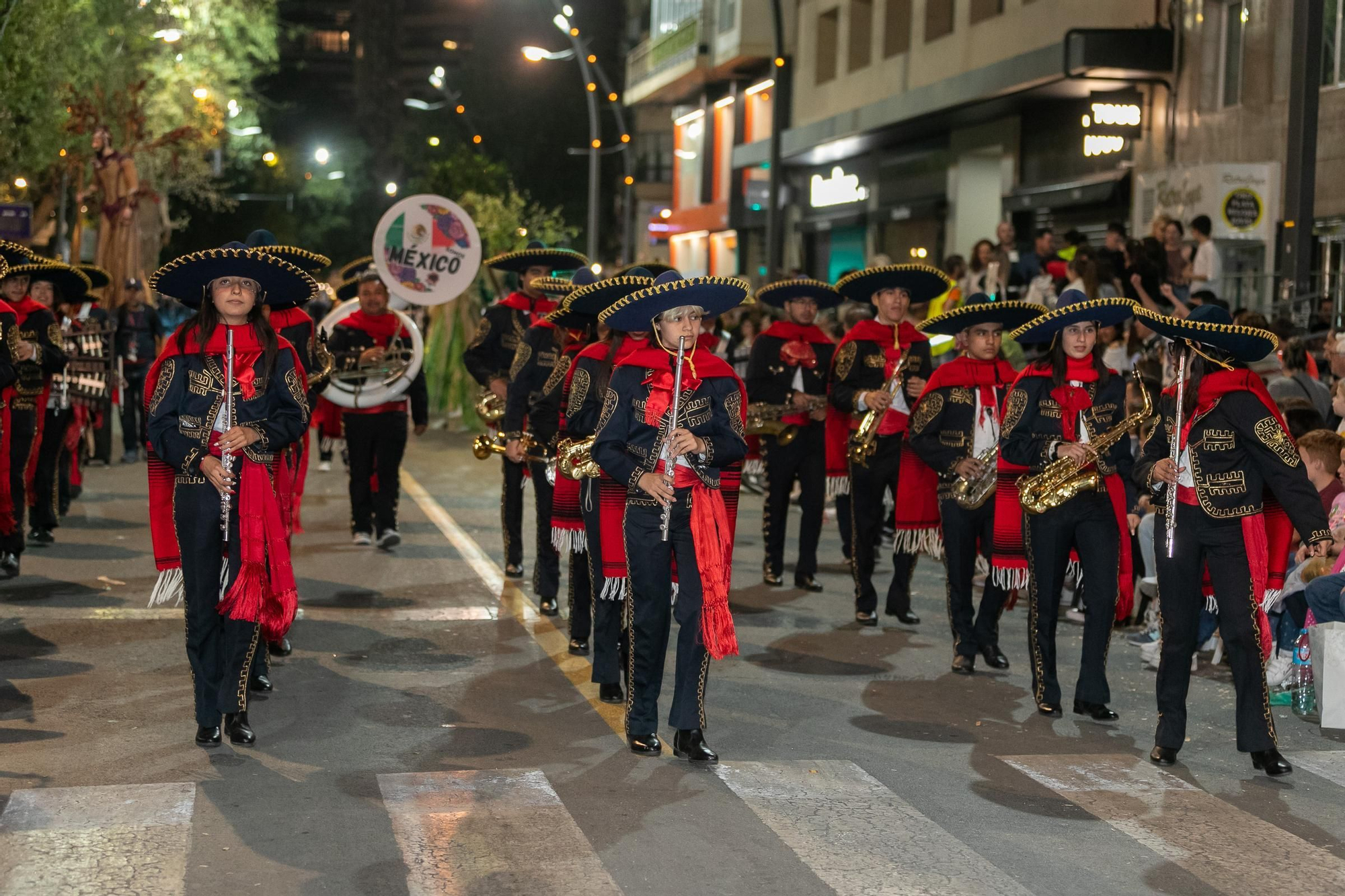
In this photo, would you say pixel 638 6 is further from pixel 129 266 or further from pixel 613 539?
pixel 613 539

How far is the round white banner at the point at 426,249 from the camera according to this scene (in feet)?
53.2

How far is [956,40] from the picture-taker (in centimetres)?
2909

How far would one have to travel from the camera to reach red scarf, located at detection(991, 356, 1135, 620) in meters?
8.87

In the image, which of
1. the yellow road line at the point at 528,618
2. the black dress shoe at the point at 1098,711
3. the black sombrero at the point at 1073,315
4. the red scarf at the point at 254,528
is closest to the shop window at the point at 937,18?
the yellow road line at the point at 528,618

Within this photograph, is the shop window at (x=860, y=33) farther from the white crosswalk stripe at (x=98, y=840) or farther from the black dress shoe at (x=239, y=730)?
the white crosswalk stripe at (x=98, y=840)

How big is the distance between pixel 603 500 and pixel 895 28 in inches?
1036

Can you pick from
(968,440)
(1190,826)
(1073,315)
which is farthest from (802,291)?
(1190,826)

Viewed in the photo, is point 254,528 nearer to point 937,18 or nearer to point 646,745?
point 646,745

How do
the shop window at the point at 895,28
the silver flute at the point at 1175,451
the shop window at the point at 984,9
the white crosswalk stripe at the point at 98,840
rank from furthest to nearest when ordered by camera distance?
the shop window at the point at 895,28
the shop window at the point at 984,9
the silver flute at the point at 1175,451
the white crosswalk stripe at the point at 98,840

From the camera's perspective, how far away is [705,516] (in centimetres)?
763

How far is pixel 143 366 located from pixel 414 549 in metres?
8.71

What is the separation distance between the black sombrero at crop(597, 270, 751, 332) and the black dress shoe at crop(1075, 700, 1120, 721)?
289cm

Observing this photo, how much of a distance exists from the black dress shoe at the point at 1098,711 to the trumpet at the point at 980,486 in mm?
1558

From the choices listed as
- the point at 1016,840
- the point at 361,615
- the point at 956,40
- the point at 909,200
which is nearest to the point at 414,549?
the point at 361,615
